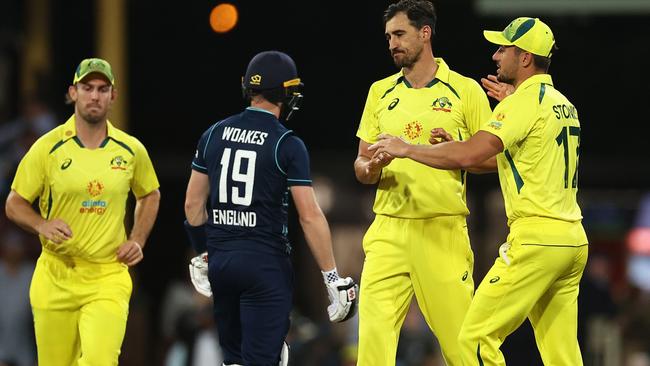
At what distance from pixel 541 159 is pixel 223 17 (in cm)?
1082

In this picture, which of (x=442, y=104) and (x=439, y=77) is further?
(x=439, y=77)

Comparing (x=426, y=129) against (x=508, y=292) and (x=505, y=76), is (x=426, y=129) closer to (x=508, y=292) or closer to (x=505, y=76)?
(x=505, y=76)

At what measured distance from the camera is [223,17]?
1756 centimetres

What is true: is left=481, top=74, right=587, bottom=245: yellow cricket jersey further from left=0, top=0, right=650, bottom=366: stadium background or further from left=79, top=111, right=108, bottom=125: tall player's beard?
left=0, top=0, right=650, bottom=366: stadium background

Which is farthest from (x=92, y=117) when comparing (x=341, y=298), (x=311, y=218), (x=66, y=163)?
(x=341, y=298)

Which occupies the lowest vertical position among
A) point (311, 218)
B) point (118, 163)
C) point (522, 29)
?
point (311, 218)

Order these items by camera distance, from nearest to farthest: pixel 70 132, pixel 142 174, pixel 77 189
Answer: pixel 77 189, pixel 70 132, pixel 142 174

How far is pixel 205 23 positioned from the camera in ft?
56.7

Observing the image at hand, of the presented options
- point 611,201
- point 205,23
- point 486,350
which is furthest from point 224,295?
point 611,201

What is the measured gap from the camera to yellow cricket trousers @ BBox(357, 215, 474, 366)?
7.64 meters

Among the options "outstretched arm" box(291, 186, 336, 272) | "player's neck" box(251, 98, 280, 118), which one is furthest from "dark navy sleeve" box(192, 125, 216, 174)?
"outstretched arm" box(291, 186, 336, 272)

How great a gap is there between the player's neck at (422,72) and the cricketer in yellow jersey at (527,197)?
0.62m

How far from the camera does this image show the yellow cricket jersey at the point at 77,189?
8094mm

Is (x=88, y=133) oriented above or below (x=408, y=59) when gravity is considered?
below
